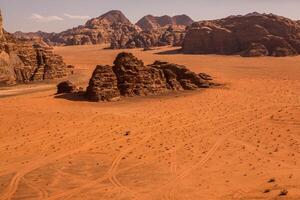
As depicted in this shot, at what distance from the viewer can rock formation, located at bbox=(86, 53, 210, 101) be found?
24141 mm

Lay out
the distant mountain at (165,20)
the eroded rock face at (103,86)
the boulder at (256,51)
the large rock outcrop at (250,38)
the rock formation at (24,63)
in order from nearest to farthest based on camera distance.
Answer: the eroded rock face at (103,86)
the rock formation at (24,63)
the boulder at (256,51)
the large rock outcrop at (250,38)
the distant mountain at (165,20)

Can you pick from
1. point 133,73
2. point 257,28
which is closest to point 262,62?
point 257,28

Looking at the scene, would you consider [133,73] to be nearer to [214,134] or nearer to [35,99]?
[35,99]

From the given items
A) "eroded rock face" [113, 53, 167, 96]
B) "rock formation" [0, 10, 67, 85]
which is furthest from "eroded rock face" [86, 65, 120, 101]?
"rock formation" [0, 10, 67, 85]

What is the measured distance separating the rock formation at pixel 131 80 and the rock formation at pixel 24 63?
8.67m

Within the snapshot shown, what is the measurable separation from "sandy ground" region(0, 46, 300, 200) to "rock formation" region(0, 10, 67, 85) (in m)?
5.66

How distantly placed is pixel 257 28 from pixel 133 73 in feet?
144

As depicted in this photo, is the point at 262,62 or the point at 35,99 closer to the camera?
the point at 35,99

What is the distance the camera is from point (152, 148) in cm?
1586

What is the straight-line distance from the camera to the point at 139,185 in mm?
12273

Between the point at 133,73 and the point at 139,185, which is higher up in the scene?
the point at 133,73

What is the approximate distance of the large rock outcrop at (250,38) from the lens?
204 feet

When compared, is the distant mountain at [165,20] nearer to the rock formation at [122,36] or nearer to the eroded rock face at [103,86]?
the rock formation at [122,36]

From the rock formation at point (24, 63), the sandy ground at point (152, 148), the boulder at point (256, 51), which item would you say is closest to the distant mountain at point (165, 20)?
the boulder at point (256, 51)
